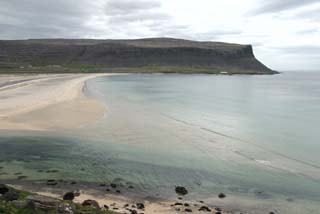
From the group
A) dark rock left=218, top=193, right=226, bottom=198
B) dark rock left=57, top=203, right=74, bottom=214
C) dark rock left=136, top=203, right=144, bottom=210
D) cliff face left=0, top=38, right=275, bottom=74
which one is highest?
cliff face left=0, top=38, right=275, bottom=74

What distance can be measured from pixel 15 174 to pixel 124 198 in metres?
5.75

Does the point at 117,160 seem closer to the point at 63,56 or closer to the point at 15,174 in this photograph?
the point at 15,174

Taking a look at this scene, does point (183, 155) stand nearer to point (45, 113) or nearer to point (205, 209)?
point (205, 209)

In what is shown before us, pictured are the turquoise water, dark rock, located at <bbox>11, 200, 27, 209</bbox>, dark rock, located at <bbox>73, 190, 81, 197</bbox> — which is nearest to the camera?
dark rock, located at <bbox>11, 200, 27, 209</bbox>

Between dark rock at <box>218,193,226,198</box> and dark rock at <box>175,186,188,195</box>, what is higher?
dark rock at <box>175,186,188,195</box>

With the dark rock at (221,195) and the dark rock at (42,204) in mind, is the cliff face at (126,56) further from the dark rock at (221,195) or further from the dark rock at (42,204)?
the dark rock at (42,204)

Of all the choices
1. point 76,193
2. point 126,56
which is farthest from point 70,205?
point 126,56

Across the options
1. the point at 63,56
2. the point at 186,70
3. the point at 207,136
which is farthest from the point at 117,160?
the point at 63,56

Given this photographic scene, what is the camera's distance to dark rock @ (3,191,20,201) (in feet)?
38.5

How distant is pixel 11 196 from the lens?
11898 millimetres

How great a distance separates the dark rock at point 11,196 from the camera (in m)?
11.7

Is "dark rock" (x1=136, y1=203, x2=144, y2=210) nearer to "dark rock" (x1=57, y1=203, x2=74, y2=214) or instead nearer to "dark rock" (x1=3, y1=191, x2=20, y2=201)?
"dark rock" (x1=57, y1=203, x2=74, y2=214)

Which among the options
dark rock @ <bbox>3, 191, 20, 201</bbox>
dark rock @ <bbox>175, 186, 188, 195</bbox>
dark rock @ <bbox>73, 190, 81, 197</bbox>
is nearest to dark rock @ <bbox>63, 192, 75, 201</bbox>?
dark rock @ <bbox>73, 190, 81, 197</bbox>

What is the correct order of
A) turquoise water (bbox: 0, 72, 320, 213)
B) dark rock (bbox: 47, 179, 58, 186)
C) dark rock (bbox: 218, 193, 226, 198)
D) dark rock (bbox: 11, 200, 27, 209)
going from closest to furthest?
1. dark rock (bbox: 11, 200, 27, 209)
2. dark rock (bbox: 218, 193, 226, 198)
3. dark rock (bbox: 47, 179, 58, 186)
4. turquoise water (bbox: 0, 72, 320, 213)
